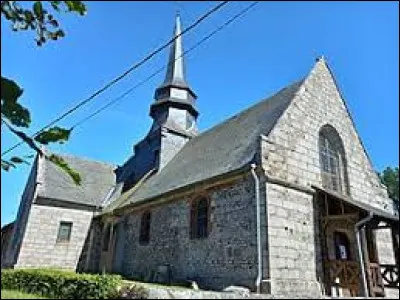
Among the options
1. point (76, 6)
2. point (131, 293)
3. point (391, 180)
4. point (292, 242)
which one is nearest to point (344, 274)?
point (292, 242)

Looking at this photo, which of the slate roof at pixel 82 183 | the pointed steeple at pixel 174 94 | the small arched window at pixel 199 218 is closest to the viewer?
the small arched window at pixel 199 218

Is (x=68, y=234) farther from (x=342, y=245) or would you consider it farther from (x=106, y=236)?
(x=342, y=245)

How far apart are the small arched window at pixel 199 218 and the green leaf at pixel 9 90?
33.6 ft

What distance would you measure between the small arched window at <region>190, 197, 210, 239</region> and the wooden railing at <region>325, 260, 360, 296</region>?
4063mm

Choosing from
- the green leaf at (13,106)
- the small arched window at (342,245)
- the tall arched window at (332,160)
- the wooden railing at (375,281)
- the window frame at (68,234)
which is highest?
the tall arched window at (332,160)

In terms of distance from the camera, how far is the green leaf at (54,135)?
2.38 metres

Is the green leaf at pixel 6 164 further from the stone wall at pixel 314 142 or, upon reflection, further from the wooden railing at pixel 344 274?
the wooden railing at pixel 344 274

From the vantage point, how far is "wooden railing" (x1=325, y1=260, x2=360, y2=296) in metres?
10.5

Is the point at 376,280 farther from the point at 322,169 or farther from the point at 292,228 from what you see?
the point at 322,169

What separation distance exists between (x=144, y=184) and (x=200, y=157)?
404cm

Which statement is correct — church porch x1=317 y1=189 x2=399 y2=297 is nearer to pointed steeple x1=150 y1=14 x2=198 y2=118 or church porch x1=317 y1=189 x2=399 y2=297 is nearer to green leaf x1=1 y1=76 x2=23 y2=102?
green leaf x1=1 y1=76 x2=23 y2=102

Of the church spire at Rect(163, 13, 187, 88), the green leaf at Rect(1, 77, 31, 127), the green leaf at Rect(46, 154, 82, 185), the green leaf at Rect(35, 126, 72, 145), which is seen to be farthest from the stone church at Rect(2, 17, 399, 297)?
the green leaf at Rect(1, 77, 31, 127)

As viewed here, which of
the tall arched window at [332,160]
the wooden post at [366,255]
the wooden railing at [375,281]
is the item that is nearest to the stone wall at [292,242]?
the wooden post at [366,255]

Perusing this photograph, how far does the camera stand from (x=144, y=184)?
18.2m
